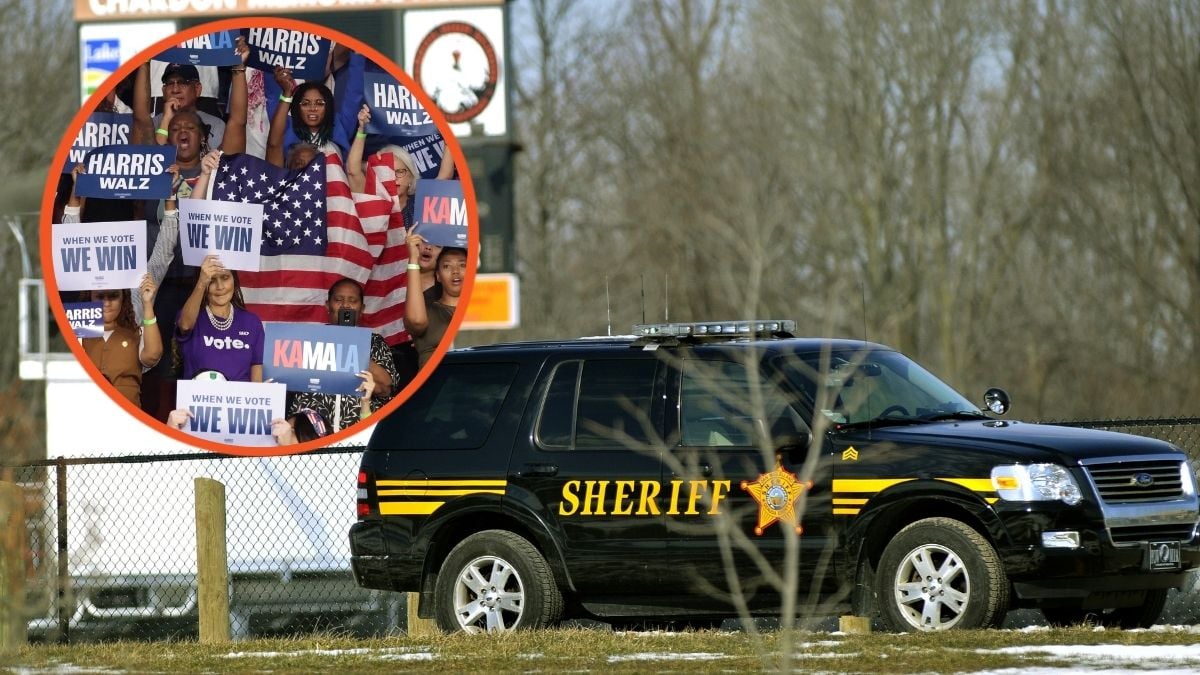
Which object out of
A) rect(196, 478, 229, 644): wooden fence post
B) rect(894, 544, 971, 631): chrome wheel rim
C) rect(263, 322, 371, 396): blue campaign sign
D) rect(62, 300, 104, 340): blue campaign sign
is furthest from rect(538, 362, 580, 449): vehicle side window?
rect(62, 300, 104, 340): blue campaign sign

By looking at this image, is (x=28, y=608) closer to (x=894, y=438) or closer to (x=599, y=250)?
(x=894, y=438)

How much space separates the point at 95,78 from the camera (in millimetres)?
22984

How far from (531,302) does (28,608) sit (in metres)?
34.5

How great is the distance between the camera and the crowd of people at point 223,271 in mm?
13648

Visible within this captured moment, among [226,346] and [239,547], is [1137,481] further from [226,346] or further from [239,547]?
[239,547]

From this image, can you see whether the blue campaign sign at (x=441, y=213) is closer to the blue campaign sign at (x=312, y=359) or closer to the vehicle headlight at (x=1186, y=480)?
the blue campaign sign at (x=312, y=359)

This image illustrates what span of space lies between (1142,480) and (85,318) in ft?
23.0

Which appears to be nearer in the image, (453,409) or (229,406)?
(453,409)

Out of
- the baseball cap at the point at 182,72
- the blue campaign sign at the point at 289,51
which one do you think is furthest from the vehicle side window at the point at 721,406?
the baseball cap at the point at 182,72

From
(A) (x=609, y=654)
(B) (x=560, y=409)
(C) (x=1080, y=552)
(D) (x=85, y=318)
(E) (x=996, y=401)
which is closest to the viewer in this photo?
(A) (x=609, y=654)

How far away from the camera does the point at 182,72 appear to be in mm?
13977

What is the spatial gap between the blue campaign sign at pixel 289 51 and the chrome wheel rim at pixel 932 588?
19.5 feet

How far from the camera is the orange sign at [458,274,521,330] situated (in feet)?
70.6

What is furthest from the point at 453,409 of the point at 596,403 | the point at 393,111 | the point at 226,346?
the point at 393,111
